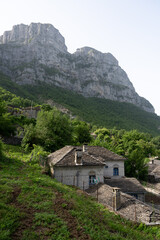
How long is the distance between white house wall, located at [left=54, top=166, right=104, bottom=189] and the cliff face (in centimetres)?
13879

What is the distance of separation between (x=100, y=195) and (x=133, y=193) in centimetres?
717

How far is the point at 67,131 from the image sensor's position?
34.5m

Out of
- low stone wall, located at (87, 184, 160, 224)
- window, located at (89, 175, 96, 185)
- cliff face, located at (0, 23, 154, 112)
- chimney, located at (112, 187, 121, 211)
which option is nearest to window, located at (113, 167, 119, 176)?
window, located at (89, 175, 96, 185)

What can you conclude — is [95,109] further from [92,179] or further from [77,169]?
[77,169]

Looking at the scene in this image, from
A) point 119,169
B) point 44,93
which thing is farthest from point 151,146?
point 44,93

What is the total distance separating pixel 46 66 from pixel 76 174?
165750mm

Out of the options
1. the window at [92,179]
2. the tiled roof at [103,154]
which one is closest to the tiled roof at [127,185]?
the window at [92,179]

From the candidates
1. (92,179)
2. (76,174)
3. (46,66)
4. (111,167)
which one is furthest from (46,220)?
(46,66)

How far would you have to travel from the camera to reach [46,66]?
169 m

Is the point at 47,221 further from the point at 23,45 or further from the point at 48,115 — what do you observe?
the point at 23,45

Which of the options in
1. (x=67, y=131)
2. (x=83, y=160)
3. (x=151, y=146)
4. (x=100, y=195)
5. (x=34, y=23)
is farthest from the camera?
(x=34, y=23)

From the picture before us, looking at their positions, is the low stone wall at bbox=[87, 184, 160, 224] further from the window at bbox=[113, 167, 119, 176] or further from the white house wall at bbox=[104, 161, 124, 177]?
the window at bbox=[113, 167, 119, 176]

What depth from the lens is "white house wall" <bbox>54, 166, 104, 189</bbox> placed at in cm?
1880

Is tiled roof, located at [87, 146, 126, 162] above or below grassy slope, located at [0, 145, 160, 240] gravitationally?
above
